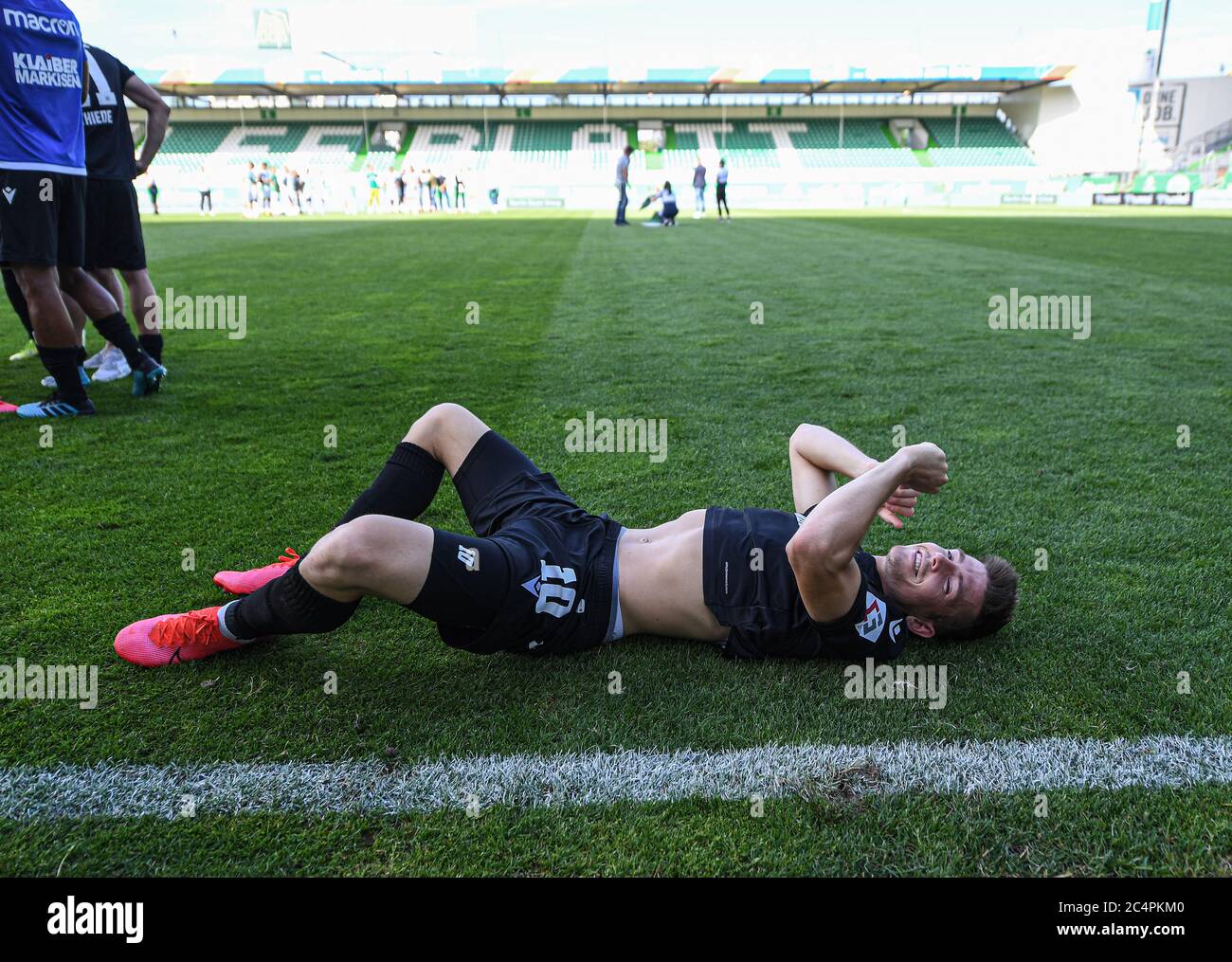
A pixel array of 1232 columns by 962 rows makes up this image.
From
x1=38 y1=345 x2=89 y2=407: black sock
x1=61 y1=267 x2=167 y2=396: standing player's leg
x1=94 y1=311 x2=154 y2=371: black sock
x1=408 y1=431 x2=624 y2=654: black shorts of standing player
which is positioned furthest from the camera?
x1=94 y1=311 x2=154 y2=371: black sock

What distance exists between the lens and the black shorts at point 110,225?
541 centimetres

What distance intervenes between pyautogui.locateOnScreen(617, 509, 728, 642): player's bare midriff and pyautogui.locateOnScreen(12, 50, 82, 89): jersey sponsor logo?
4339 mm

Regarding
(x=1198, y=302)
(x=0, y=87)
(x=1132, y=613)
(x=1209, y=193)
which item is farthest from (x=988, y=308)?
(x=1209, y=193)

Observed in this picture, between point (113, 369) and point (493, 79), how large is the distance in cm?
5016

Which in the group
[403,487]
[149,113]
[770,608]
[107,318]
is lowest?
[770,608]

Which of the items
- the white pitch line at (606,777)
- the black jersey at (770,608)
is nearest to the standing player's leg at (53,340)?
the white pitch line at (606,777)

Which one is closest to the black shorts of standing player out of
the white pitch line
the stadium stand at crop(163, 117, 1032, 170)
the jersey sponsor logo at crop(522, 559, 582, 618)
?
the jersey sponsor logo at crop(522, 559, 582, 618)

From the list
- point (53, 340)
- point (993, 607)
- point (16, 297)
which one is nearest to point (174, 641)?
point (993, 607)

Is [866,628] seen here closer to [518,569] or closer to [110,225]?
[518,569]

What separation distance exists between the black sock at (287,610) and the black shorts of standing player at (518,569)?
0.89 feet

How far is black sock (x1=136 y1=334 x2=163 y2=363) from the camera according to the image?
19.2 ft

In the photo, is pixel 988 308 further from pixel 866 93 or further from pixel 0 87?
pixel 866 93

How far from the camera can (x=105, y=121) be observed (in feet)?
17.8

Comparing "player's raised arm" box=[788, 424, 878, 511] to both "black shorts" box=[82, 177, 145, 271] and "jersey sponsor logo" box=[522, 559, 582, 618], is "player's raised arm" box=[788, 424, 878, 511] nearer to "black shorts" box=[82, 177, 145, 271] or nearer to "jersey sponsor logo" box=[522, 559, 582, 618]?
"jersey sponsor logo" box=[522, 559, 582, 618]
